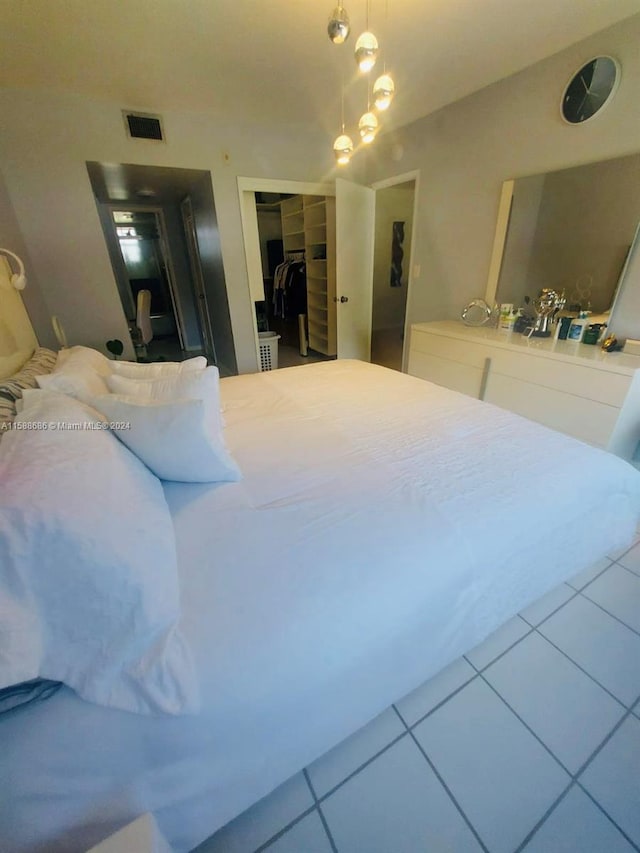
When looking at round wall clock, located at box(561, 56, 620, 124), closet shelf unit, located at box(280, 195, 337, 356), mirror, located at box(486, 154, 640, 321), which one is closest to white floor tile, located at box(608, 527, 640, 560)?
mirror, located at box(486, 154, 640, 321)

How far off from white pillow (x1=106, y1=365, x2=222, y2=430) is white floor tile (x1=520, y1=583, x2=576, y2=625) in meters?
1.41

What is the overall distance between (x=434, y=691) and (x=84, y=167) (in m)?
3.83

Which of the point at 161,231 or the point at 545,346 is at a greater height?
the point at 161,231

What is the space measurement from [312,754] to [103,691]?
54 centimetres

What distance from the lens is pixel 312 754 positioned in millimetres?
815

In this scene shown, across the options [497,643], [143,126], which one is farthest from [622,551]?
[143,126]

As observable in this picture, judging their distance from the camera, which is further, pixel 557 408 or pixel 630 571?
pixel 557 408

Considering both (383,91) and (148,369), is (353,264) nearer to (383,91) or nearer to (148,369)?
(383,91)

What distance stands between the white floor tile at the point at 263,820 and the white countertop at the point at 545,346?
215cm

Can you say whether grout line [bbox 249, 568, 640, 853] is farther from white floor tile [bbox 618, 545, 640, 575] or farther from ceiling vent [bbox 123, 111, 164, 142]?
ceiling vent [bbox 123, 111, 164, 142]

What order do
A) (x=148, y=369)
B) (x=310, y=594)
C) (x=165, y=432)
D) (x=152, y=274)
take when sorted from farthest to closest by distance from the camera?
(x=152, y=274) → (x=148, y=369) → (x=165, y=432) → (x=310, y=594)

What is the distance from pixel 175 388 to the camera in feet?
3.93

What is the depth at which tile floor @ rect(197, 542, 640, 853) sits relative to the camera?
0.83 meters

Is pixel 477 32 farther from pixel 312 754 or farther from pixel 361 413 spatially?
pixel 312 754
